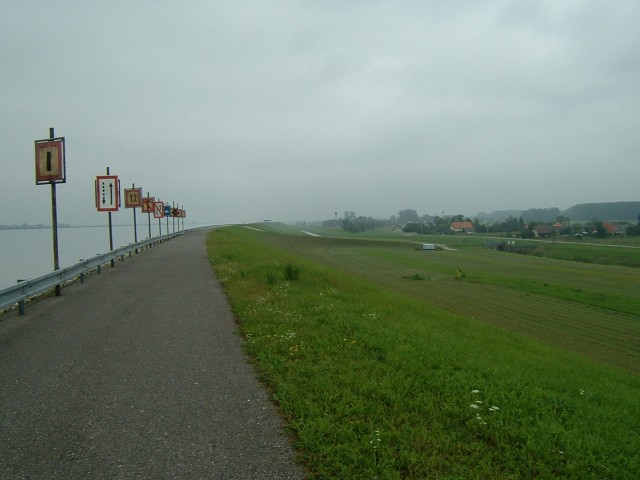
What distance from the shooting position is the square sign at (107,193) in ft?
61.1

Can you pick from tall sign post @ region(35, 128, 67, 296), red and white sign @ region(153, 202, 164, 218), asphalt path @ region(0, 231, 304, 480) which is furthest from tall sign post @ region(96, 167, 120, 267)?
red and white sign @ region(153, 202, 164, 218)

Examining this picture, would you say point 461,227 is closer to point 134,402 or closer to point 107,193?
point 107,193

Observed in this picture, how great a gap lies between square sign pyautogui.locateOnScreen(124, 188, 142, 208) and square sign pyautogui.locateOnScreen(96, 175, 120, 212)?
10.9m

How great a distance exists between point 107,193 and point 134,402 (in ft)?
51.7

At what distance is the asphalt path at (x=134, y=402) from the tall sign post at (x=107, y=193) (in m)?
9.72

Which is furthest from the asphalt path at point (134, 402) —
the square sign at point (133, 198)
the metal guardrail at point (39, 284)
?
the square sign at point (133, 198)

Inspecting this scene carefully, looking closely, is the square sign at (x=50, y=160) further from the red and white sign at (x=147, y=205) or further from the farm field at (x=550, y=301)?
the red and white sign at (x=147, y=205)

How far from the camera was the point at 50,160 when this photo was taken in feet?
43.0

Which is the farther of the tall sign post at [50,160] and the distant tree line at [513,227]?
the distant tree line at [513,227]

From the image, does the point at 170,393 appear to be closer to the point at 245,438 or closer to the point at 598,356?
the point at 245,438

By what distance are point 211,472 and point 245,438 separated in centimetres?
56

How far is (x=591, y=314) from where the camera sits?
19984 millimetres

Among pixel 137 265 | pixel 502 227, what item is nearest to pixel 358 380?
pixel 137 265

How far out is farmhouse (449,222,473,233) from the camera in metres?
129
